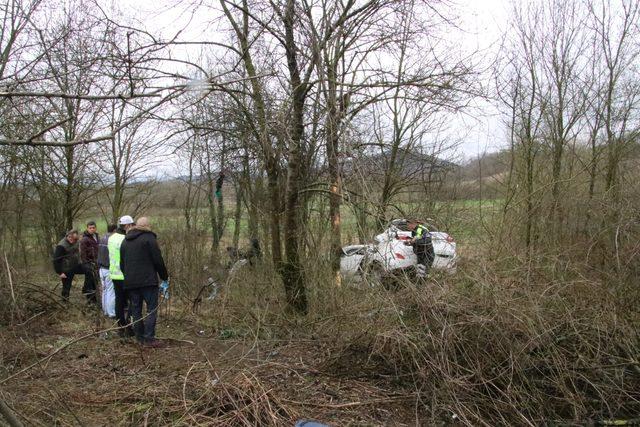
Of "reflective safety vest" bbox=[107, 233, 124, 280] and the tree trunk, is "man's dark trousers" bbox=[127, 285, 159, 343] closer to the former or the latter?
"reflective safety vest" bbox=[107, 233, 124, 280]

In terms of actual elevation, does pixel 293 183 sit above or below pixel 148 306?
above

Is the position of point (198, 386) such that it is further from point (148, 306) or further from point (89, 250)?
point (89, 250)

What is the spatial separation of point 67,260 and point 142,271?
312 cm

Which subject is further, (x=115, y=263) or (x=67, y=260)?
(x=67, y=260)

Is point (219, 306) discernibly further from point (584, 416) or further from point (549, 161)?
point (549, 161)

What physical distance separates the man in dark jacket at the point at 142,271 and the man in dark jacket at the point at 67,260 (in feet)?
9.12

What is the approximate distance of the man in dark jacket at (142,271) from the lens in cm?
630

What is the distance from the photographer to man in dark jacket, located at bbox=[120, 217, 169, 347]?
6.30 meters

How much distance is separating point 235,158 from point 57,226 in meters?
7.42

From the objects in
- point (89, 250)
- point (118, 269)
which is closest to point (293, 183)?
point (118, 269)

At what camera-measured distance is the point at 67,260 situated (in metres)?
8.60

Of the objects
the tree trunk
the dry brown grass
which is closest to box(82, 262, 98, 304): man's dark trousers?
the dry brown grass

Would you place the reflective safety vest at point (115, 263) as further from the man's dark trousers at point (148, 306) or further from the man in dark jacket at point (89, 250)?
the man in dark jacket at point (89, 250)

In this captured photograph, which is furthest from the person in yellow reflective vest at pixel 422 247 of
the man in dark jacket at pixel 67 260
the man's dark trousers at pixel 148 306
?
the man in dark jacket at pixel 67 260
